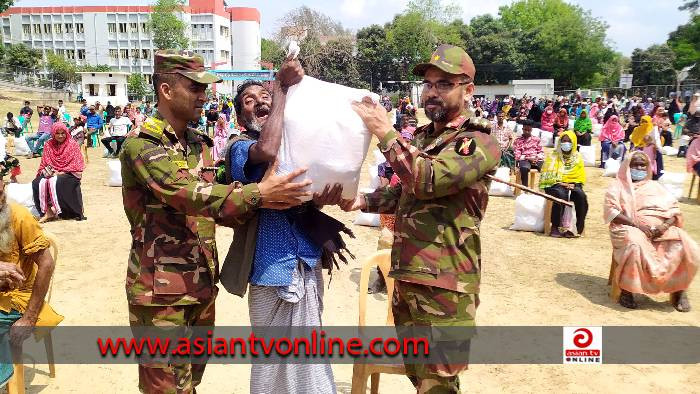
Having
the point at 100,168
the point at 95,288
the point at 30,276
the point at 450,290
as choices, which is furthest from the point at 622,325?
the point at 100,168

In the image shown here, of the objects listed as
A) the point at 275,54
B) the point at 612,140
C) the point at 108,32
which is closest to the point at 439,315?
the point at 275,54

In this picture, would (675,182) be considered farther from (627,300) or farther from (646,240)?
(627,300)

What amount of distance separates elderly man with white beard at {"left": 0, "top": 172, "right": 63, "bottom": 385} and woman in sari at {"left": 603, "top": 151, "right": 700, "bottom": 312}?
479 centimetres

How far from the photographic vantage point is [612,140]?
1352 centimetres

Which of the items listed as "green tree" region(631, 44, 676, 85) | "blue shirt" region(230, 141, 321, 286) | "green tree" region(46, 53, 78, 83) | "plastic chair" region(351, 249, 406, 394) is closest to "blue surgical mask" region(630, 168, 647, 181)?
"plastic chair" region(351, 249, 406, 394)

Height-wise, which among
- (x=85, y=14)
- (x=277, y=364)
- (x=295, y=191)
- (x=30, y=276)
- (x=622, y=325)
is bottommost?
(x=622, y=325)

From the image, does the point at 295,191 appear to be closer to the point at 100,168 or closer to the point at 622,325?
the point at 622,325

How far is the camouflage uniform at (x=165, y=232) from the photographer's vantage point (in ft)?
7.06

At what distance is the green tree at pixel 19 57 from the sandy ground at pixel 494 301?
133 feet

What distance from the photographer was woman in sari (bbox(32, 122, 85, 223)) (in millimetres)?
8016

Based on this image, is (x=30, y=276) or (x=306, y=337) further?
(x=30, y=276)

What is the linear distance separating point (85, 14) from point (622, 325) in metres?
66.7

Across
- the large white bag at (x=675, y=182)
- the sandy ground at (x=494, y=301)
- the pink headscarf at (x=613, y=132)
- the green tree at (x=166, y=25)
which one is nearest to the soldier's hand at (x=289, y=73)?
the sandy ground at (x=494, y=301)

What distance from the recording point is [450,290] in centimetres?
228
